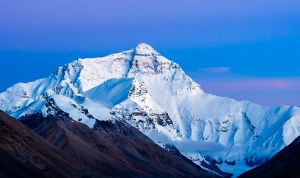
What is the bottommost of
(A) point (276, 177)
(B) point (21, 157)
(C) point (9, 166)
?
(C) point (9, 166)

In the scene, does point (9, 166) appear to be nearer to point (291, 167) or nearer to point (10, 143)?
point (10, 143)

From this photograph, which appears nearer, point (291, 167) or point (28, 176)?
point (28, 176)

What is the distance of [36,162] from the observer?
19238cm

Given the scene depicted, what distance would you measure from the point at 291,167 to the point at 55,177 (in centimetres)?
5328

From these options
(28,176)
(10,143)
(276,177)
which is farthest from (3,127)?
(276,177)

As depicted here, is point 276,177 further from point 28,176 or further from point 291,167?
point 28,176

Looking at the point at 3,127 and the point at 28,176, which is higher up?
the point at 3,127

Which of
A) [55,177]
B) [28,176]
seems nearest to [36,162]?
[55,177]

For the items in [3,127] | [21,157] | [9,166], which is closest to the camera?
[9,166]

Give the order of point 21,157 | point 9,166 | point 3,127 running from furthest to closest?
point 3,127, point 21,157, point 9,166

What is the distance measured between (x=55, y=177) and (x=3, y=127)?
Result: 2118cm

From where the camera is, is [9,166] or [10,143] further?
[10,143]

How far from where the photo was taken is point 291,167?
18875cm

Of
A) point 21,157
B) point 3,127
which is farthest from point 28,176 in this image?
point 3,127
